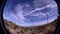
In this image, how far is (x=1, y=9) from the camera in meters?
1.33

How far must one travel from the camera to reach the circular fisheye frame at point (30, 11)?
131cm

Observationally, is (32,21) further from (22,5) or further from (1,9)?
(1,9)

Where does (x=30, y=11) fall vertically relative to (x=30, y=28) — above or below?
above

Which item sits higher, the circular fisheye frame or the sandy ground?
the circular fisheye frame

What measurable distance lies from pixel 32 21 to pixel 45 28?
111 millimetres

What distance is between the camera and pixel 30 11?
4.31 feet

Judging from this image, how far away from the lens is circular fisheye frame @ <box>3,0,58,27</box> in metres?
1.31

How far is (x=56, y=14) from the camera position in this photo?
132cm

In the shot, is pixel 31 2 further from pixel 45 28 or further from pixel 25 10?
pixel 45 28

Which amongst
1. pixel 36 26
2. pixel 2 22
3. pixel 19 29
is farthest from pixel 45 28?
pixel 2 22

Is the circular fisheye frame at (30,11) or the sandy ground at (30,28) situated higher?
the circular fisheye frame at (30,11)

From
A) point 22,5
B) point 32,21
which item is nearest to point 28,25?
point 32,21

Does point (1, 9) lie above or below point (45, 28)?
above

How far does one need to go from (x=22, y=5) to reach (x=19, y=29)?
0.18 metres
